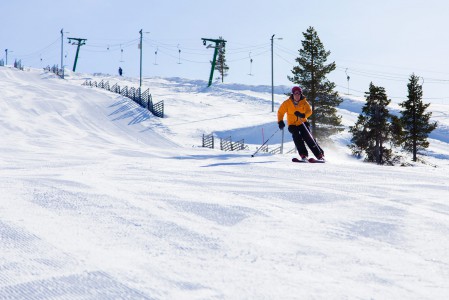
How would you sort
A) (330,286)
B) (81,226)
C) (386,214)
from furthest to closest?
(386,214) < (81,226) < (330,286)

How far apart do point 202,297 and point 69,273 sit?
80 cm

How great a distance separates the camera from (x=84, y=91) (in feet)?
137

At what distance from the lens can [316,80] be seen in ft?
123

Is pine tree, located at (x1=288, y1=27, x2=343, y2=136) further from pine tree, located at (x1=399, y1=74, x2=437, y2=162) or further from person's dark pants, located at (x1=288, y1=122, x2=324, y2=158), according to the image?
person's dark pants, located at (x1=288, y1=122, x2=324, y2=158)

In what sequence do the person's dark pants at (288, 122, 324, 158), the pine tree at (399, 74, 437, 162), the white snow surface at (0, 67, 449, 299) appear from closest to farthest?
the white snow surface at (0, 67, 449, 299), the person's dark pants at (288, 122, 324, 158), the pine tree at (399, 74, 437, 162)

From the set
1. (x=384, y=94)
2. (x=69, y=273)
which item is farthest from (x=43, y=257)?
(x=384, y=94)

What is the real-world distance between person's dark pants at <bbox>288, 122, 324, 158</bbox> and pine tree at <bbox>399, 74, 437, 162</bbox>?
A: 31659 mm

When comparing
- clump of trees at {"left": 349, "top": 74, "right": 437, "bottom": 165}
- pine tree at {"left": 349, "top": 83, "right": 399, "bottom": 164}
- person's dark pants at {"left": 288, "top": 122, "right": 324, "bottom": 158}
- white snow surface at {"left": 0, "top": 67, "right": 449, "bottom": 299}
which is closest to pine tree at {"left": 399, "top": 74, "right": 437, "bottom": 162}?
clump of trees at {"left": 349, "top": 74, "right": 437, "bottom": 165}

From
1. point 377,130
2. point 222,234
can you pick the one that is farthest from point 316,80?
point 222,234

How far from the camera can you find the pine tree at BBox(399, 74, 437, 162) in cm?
4034

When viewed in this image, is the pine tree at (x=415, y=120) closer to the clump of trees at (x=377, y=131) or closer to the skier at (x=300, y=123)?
the clump of trees at (x=377, y=131)

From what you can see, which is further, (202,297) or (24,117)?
(24,117)

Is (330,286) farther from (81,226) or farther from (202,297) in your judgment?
(81,226)

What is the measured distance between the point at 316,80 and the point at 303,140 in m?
27.2
